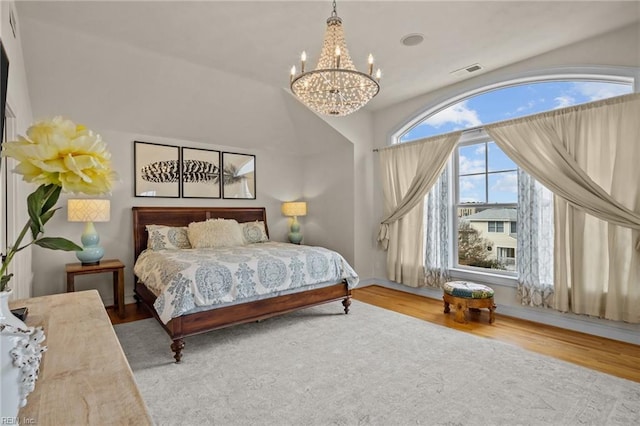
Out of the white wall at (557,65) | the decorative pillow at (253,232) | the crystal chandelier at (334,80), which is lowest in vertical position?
the decorative pillow at (253,232)

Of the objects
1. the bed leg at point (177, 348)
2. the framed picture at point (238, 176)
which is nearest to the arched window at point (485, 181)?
the framed picture at point (238, 176)

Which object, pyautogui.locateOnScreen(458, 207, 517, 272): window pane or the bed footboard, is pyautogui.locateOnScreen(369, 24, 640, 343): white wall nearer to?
pyautogui.locateOnScreen(458, 207, 517, 272): window pane

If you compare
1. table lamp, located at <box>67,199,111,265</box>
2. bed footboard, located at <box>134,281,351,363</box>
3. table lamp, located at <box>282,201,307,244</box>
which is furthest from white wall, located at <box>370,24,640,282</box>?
table lamp, located at <box>67,199,111,265</box>

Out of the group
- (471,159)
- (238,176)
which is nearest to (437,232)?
(471,159)

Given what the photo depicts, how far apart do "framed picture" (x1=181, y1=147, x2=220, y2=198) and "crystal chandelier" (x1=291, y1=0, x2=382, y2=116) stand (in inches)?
114

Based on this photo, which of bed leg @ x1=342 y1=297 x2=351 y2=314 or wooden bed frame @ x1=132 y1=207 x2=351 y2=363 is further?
bed leg @ x1=342 y1=297 x2=351 y2=314

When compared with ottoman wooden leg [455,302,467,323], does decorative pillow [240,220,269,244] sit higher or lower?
higher

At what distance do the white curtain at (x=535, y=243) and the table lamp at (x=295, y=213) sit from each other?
319cm

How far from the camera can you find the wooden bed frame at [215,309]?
2732 mm

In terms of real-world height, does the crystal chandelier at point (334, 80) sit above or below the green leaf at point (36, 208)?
above

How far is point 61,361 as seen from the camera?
849mm

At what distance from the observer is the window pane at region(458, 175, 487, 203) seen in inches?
163

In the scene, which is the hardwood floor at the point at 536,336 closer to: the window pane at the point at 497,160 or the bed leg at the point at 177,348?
the bed leg at the point at 177,348

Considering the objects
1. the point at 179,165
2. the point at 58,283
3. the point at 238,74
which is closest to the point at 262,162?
the point at 179,165
